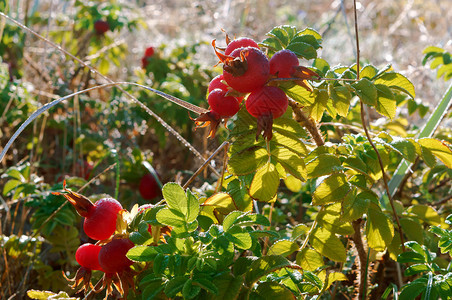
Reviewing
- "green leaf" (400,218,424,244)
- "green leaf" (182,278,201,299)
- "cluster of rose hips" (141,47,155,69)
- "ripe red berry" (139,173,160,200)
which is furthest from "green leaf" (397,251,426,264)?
"cluster of rose hips" (141,47,155,69)

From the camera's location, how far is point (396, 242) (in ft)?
4.13

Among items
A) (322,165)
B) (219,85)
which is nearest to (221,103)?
(219,85)

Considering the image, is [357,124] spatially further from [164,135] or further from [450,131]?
[164,135]

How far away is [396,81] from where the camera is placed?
113 centimetres

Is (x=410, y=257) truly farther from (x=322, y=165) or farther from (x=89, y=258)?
(x=89, y=258)

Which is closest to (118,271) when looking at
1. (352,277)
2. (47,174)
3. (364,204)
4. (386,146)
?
(364,204)

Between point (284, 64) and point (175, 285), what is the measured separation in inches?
19.1

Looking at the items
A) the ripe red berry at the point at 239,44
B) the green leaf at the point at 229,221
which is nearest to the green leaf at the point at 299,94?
the ripe red berry at the point at 239,44

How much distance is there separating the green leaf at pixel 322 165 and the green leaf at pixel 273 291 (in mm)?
285

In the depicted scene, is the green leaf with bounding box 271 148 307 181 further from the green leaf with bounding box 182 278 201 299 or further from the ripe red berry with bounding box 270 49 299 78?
the green leaf with bounding box 182 278 201 299

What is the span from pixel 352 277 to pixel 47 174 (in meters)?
1.65

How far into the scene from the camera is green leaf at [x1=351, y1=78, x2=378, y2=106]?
104 cm

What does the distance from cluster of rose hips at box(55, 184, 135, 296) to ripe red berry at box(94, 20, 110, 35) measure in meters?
2.06

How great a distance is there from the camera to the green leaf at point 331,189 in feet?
3.64
